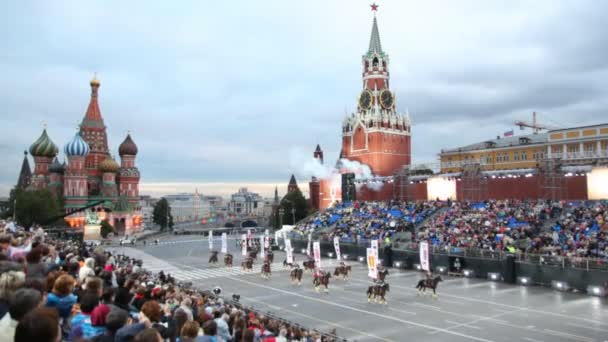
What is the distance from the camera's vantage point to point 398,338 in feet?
66.5

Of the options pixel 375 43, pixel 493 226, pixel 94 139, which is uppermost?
pixel 375 43

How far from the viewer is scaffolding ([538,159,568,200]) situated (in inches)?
1756

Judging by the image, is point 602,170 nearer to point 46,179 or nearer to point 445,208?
point 445,208

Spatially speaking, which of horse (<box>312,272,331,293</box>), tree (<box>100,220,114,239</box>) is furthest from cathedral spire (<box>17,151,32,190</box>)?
horse (<box>312,272,331,293</box>)

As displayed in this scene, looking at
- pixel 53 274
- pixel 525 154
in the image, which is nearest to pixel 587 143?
pixel 525 154

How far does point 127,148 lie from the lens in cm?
9850

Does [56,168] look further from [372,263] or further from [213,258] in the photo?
[372,263]

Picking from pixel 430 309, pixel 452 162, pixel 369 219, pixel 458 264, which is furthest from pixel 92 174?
pixel 430 309

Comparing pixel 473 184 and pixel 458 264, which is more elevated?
pixel 473 184

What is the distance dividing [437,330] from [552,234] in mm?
19092

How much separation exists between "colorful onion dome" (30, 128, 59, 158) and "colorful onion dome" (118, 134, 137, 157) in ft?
39.6

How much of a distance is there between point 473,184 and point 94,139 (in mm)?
75566

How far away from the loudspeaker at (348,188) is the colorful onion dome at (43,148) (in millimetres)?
59419

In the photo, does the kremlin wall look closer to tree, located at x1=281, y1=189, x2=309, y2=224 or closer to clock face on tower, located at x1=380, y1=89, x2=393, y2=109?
clock face on tower, located at x1=380, y1=89, x2=393, y2=109
